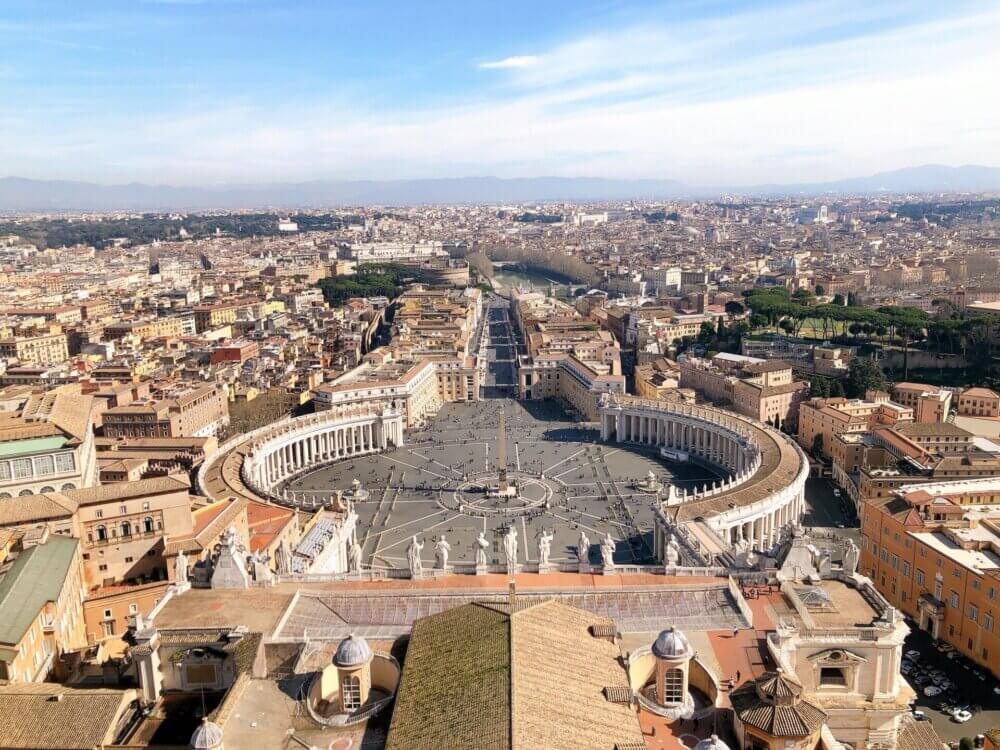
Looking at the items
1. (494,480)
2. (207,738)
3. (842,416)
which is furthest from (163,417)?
(842,416)

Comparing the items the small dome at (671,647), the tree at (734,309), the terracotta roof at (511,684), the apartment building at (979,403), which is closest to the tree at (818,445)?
the apartment building at (979,403)

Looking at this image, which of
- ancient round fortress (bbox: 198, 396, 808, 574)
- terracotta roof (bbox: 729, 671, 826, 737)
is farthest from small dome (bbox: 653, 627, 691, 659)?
ancient round fortress (bbox: 198, 396, 808, 574)

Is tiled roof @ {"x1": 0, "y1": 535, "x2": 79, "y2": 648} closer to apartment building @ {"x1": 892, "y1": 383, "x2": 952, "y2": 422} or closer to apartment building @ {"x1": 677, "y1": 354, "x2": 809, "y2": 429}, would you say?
apartment building @ {"x1": 677, "y1": 354, "x2": 809, "y2": 429}

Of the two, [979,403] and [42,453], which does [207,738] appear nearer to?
[42,453]

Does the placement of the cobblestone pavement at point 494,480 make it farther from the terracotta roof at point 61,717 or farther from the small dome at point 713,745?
the small dome at point 713,745

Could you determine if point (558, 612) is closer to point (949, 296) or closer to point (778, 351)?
point (778, 351)
